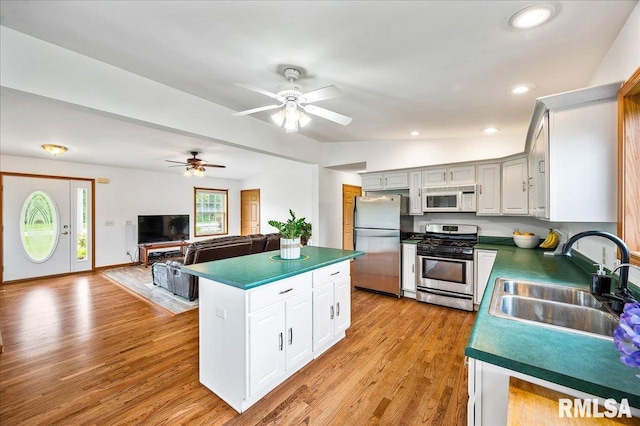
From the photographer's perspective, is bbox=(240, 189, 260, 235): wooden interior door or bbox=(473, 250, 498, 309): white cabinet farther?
bbox=(240, 189, 260, 235): wooden interior door

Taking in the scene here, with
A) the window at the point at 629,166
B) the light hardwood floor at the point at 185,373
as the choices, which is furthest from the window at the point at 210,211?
the window at the point at 629,166

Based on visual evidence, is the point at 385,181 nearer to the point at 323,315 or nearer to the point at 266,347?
the point at 323,315

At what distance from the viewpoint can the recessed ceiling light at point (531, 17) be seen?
1.42 meters

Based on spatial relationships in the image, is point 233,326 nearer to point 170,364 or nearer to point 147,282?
point 170,364

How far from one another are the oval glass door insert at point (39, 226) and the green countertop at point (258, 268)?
5376 mm

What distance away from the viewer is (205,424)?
1.73 metres

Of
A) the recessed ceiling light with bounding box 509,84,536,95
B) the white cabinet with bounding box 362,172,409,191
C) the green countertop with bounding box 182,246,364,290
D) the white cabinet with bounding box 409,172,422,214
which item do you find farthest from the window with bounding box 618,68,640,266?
the white cabinet with bounding box 362,172,409,191

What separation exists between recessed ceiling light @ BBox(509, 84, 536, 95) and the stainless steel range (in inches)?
76.2

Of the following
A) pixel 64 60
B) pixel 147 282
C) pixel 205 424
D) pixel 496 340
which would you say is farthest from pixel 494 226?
pixel 147 282

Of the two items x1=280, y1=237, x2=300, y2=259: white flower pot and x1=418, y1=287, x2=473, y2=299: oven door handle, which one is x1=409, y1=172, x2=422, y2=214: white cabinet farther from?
x1=280, y1=237, x2=300, y2=259: white flower pot

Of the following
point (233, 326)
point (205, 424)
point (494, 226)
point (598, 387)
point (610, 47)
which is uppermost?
point (610, 47)

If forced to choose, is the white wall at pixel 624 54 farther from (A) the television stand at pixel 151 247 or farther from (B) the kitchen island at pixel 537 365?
(A) the television stand at pixel 151 247

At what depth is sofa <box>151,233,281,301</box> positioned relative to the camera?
3.80 metres

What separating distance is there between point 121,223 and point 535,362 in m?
7.67
